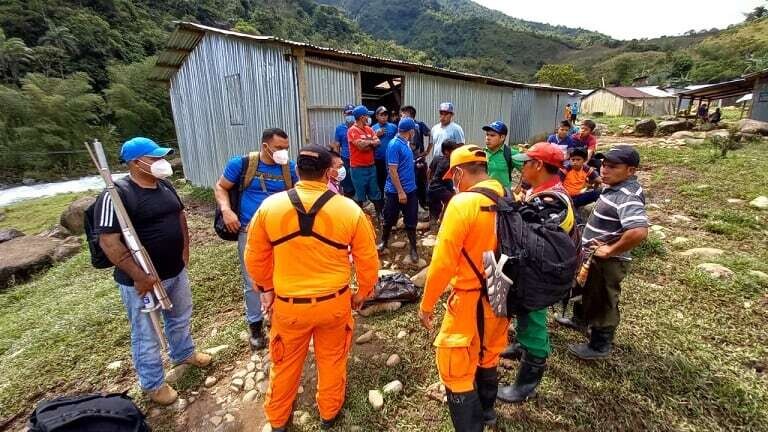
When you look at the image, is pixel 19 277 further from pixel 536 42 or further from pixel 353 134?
pixel 536 42

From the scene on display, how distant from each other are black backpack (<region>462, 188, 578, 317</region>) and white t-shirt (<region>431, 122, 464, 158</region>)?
12.1 feet

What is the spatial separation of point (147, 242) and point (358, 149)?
10.7 feet

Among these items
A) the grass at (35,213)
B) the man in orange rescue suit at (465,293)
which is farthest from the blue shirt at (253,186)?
the grass at (35,213)

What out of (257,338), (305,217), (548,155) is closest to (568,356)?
(548,155)

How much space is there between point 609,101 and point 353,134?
4526cm

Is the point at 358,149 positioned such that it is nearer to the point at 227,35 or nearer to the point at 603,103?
the point at 227,35

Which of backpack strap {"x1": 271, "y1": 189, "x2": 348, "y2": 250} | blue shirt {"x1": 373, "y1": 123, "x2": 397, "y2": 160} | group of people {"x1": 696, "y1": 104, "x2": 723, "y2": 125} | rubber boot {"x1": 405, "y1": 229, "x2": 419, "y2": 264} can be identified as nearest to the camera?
backpack strap {"x1": 271, "y1": 189, "x2": 348, "y2": 250}

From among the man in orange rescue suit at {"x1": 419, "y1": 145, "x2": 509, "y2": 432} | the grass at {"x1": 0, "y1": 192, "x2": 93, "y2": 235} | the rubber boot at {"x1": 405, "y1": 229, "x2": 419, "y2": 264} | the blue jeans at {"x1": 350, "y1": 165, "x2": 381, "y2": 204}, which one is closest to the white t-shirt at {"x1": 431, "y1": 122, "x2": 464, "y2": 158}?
the blue jeans at {"x1": 350, "y1": 165, "x2": 381, "y2": 204}

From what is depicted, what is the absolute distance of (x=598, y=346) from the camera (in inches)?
118

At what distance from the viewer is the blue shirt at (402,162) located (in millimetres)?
4660

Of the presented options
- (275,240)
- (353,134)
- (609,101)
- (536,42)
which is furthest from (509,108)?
(536,42)

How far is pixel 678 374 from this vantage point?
2.79m

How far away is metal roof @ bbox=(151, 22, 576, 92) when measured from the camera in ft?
23.3

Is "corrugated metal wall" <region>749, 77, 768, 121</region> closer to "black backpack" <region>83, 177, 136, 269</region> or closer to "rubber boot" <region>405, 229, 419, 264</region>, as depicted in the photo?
"rubber boot" <region>405, 229, 419, 264</region>
